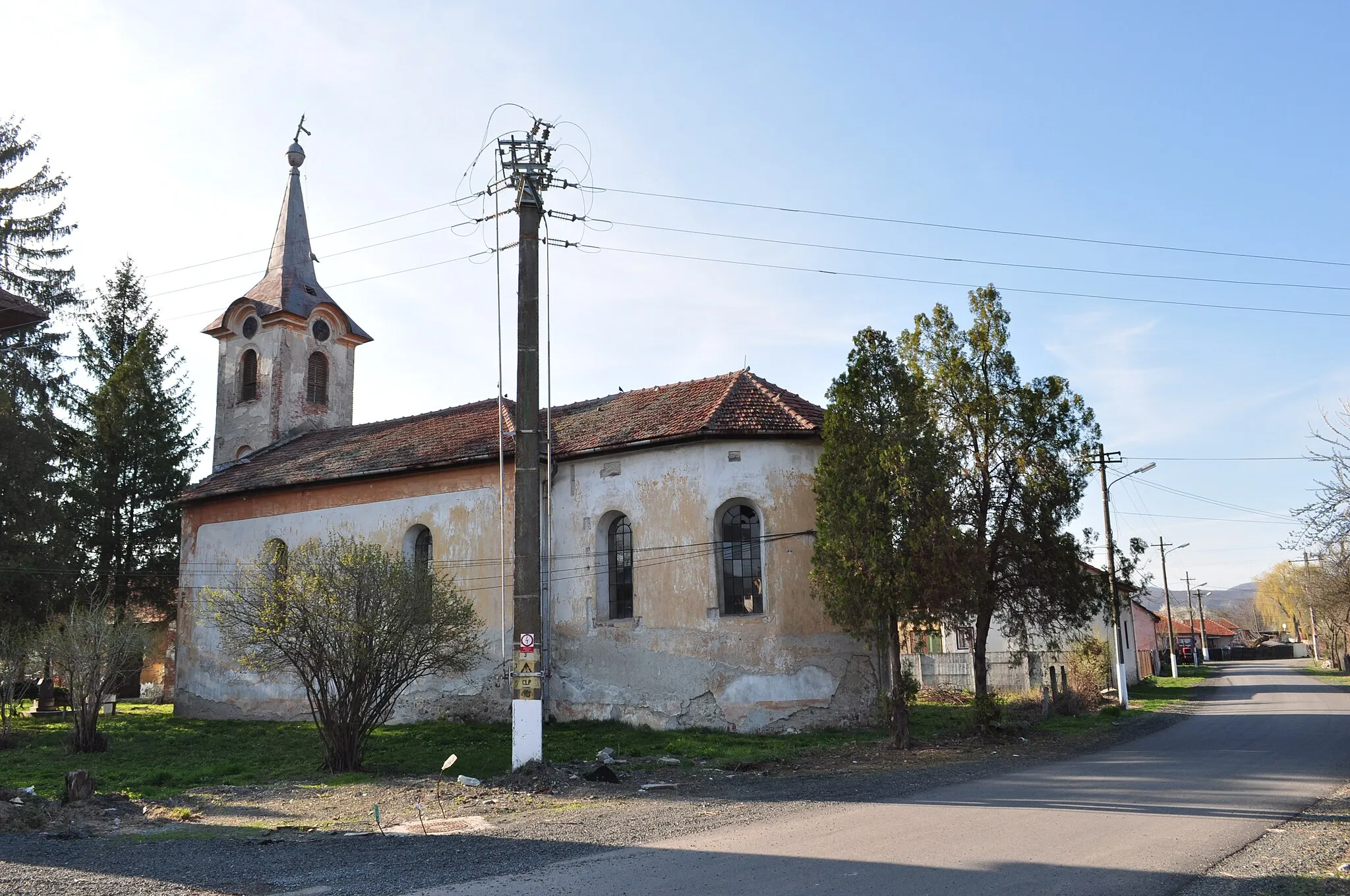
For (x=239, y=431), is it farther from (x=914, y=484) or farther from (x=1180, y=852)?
(x=1180, y=852)

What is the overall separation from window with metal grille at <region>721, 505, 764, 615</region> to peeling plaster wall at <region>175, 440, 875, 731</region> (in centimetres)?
35

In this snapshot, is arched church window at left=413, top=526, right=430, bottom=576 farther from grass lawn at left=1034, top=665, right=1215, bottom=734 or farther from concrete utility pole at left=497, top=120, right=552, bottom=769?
grass lawn at left=1034, top=665, right=1215, bottom=734

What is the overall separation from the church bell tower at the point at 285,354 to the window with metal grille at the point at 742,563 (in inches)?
702

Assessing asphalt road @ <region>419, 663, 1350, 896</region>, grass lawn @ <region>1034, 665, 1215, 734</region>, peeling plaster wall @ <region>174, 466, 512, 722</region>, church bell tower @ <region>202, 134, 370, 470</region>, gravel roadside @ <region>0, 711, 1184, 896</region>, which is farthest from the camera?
church bell tower @ <region>202, 134, 370, 470</region>

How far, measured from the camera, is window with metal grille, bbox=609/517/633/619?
74.1ft

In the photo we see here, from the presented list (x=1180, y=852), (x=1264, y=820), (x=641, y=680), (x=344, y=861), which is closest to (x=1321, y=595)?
(x=641, y=680)

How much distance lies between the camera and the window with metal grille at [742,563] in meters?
21.5

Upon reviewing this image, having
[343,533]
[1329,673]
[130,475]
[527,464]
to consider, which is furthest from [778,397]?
[1329,673]

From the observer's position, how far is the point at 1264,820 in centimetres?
1023

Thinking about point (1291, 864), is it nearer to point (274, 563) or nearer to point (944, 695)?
point (274, 563)

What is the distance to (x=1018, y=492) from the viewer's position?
19.7 metres

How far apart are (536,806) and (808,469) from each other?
11.2 metres

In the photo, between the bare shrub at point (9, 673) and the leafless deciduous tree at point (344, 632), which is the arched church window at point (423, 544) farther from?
the leafless deciduous tree at point (344, 632)

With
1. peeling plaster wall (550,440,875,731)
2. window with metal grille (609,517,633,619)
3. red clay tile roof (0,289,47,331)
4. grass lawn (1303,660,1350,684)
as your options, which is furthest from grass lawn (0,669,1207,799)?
grass lawn (1303,660,1350,684)
